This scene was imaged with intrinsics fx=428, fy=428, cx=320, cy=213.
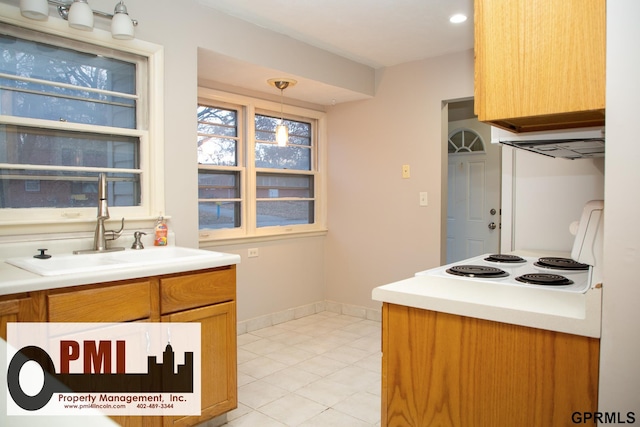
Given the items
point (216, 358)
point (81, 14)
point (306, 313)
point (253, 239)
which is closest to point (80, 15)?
point (81, 14)

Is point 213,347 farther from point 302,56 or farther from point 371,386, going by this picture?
point 302,56

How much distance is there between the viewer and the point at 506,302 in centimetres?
123

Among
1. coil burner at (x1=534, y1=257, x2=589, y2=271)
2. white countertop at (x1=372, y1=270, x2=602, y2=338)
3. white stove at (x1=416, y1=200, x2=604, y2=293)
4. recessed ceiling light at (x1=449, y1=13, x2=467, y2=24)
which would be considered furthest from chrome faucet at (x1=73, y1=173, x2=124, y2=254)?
recessed ceiling light at (x1=449, y1=13, x2=467, y2=24)

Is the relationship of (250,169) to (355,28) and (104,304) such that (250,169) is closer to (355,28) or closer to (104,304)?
(355,28)

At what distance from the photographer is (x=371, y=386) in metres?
2.69

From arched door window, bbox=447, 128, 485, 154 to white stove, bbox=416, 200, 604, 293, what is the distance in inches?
124

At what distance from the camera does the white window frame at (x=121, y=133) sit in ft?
6.58

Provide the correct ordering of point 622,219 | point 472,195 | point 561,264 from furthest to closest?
point 472,195 → point 561,264 → point 622,219

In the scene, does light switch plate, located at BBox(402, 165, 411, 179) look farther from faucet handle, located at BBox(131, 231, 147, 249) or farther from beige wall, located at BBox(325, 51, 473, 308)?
faucet handle, located at BBox(131, 231, 147, 249)

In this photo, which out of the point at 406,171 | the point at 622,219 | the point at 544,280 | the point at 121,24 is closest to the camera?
the point at 622,219

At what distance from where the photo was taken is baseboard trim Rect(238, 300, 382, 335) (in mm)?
3777

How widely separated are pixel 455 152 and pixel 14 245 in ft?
14.2

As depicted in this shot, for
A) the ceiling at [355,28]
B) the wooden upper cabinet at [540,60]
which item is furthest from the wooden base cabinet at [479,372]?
the ceiling at [355,28]

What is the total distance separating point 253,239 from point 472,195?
Answer: 2569mm
